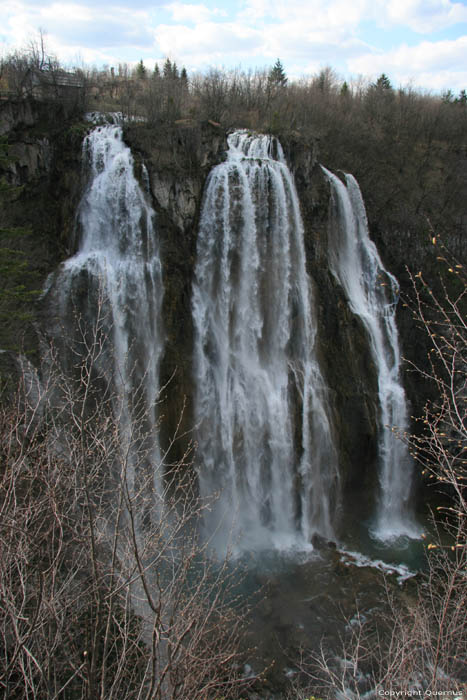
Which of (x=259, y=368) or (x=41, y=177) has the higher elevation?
(x=41, y=177)

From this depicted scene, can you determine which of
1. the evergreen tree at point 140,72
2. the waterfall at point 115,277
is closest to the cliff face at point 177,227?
the waterfall at point 115,277

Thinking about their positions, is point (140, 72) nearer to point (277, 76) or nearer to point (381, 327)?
point (277, 76)

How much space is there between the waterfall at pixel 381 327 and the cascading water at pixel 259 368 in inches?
75.5

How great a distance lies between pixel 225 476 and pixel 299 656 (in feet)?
17.0

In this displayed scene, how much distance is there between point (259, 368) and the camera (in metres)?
14.7

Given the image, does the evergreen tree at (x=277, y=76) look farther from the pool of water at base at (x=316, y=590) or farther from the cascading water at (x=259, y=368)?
the pool of water at base at (x=316, y=590)

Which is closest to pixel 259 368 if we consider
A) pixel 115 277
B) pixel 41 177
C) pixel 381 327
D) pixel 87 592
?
pixel 381 327

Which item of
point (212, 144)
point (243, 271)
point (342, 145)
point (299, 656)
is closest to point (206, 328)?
point (243, 271)

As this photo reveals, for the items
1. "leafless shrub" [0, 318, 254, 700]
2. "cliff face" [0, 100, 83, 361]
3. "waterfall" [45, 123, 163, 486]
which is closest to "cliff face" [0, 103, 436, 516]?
"cliff face" [0, 100, 83, 361]

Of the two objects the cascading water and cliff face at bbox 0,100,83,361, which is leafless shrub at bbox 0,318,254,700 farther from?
cliff face at bbox 0,100,83,361

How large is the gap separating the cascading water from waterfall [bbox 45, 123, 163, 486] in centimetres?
158

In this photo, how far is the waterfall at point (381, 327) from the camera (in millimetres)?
15164

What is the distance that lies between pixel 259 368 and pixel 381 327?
500cm

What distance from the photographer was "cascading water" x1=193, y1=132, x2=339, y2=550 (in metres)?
14.0
